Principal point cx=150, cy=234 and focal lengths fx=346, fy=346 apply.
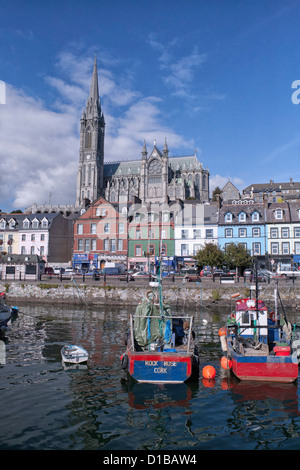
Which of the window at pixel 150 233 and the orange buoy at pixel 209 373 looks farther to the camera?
the window at pixel 150 233

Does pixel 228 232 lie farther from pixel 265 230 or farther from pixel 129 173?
pixel 129 173

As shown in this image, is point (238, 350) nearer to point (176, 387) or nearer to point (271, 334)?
point (176, 387)

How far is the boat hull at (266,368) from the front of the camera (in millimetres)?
13406

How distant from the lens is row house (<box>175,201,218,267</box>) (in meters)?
58.3

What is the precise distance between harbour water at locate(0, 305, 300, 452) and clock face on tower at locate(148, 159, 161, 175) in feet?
396

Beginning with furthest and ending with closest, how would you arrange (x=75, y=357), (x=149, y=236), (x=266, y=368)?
(x=149, y=236) < (x=75, y=357) < (x=266, y=368)

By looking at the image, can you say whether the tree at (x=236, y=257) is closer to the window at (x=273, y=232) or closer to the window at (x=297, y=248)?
the window at (x=273, y=232)

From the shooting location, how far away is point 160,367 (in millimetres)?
13039

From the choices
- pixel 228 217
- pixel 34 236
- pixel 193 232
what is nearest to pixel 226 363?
pixel 193 232

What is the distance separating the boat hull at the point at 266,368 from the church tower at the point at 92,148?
132 meters

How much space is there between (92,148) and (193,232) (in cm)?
10207

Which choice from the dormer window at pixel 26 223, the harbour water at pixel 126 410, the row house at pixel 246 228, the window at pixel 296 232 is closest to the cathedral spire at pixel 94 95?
the dormer window at pixel 26 223

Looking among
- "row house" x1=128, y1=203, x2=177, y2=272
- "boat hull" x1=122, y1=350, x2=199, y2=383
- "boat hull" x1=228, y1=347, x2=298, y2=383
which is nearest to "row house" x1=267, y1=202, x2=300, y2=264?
"row house" x1=128, y1=203, x2=177, y2=272

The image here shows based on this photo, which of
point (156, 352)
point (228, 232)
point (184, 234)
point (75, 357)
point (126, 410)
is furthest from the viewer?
point (184, 234)
